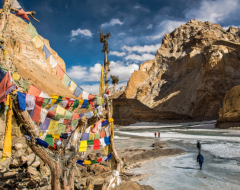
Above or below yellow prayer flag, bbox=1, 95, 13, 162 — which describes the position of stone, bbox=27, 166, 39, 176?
below

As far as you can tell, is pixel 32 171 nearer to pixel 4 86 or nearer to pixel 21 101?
pixel 21 101

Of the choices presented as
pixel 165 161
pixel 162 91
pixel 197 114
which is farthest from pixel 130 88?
pixel 165 161

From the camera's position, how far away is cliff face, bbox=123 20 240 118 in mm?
48147

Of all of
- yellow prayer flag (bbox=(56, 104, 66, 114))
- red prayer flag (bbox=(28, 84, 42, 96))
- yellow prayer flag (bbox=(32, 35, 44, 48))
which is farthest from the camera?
yellow prayer flag (bbox=(56, 104, 66, 114))

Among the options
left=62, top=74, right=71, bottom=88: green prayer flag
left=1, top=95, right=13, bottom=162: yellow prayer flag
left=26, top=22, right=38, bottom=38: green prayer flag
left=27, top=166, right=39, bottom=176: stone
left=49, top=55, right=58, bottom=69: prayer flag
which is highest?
left=26, top=22, right=38, bottom=38: green prayer flag

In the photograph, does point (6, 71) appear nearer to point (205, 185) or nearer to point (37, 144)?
point (37, 144)

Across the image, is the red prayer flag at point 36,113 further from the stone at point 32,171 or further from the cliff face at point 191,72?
the cliff face at point 191,72

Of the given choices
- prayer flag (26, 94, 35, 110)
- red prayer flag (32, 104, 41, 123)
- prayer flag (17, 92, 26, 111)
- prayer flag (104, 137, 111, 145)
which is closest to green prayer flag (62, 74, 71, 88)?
red prayer flag (32, 104, 41, 123)

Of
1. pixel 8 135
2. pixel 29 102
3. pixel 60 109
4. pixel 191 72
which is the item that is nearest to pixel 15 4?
pixel 29 102

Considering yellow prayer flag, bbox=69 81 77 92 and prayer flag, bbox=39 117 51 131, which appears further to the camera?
yellow prayer flag, bbox=69 81 77 92

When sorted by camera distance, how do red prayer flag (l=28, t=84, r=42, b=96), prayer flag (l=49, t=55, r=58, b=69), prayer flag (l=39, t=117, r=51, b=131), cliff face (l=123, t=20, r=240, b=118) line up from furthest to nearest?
cliff face (l=123, t=20, r=240, b=118) → prayer flag (l=39, t=117, r=51, b=131) → prayer flag (l=49, t=55, r=58, b=69) → red prayer flag (l=28, t=84, r=42, b=96)

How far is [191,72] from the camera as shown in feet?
219

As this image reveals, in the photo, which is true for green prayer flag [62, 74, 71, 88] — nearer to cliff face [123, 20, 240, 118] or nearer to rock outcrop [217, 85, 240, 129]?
rock outcrop [217, 85, 240, 129]

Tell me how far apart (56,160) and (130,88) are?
3385 inches
